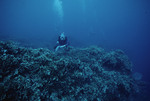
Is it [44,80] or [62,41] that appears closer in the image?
[44,80]

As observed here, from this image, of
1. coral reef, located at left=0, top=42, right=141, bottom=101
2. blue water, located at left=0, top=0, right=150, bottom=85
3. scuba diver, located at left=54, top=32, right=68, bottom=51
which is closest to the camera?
coral reef, located at left=0, top=42, right=141, bottom=101

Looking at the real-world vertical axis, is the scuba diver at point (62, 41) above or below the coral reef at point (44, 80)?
above

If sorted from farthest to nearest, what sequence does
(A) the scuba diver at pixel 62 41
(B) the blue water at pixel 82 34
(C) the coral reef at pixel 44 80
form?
(B) the blue water at pixel 82 34 < (A) the scuba diver at pixel 62 41 < (C) the coral reef at pixel 44 80

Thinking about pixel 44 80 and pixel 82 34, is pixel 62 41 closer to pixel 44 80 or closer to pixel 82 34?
pixel 44 80

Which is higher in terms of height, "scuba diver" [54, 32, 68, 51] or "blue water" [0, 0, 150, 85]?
"blue water" [0, 0, 150, 85]

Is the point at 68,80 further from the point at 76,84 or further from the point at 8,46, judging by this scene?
the point at 8,46

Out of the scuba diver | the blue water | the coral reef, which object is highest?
the blue water

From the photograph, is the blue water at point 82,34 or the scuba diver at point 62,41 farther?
the blue water at point 82,34

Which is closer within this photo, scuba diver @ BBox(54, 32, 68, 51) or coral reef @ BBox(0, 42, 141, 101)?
coral reef @ BBox(0, 42, 141, 101)

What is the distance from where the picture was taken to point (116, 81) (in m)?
5.16

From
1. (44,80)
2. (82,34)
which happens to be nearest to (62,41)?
(44,80)

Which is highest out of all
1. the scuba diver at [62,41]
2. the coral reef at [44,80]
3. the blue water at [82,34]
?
the blue water at [82,34]

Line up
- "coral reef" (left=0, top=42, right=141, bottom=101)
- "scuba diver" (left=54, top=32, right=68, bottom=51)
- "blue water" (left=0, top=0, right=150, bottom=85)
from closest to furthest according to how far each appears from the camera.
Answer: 1. "coral reef" (left=0, top=42, right=141, bottom=101)
2. "scuba diver" (left=54, top=32, right=68, bottom=51)
3. "blue water" (left=0, top=0, right=150, bottom=85)

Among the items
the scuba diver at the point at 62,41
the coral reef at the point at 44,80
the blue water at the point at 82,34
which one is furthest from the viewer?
the blue water at the point at 82,34
